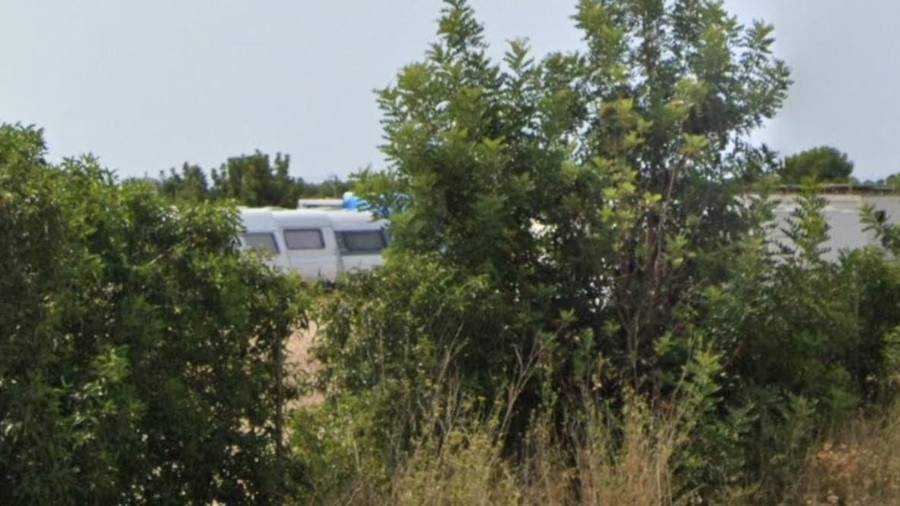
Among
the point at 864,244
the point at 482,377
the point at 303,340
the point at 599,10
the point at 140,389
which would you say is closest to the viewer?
the point at 140,389

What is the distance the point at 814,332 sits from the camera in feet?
27.0

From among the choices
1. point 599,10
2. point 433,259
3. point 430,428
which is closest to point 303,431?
point 430,428

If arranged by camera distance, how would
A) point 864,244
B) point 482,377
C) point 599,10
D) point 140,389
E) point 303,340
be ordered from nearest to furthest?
point 140,389
point 303,340
point 482,377
point 599,10
point 864,244

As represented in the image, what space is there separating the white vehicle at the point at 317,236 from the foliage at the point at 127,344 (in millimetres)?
26870

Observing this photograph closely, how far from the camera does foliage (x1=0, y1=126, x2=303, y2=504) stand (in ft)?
Answer: 16.3

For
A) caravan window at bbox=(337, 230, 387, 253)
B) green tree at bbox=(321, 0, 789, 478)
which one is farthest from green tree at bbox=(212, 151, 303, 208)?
green tree at bbox=(321, 0, 789, 478)

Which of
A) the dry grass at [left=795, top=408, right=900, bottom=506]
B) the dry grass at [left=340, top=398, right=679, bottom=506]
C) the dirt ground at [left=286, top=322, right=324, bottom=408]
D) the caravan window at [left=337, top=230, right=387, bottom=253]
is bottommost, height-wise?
the dry grass at [left=795, top=408, right=900, bottom=506]

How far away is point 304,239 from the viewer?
3497 cm

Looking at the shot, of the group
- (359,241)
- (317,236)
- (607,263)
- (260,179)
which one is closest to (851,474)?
(607,263)

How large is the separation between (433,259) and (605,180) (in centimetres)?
101

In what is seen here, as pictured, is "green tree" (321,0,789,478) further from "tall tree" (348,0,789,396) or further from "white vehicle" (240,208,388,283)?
"white vehicle" (240,208,388,283)

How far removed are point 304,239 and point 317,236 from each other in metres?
0.45

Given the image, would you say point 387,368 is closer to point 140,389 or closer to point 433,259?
point 433,259

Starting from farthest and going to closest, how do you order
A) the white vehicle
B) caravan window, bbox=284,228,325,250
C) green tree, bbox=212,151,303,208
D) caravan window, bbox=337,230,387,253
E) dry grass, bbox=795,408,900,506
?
green tree, bbox=212,151,303,208 < caravan window, bbox=337,230,387,253 < caravan window, bbox=284,228,325,250 < the white vehicle < dry grass, bbox=795,408,900,506
